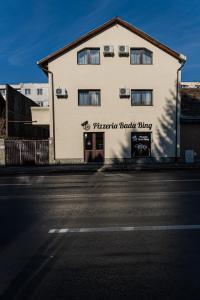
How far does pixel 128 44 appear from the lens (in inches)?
805

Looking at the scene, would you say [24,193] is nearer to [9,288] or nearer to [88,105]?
[9,288]

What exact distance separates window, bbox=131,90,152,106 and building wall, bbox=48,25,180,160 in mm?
381

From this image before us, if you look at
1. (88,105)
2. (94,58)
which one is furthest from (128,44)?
(88,105)

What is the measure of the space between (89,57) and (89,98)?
3006mm

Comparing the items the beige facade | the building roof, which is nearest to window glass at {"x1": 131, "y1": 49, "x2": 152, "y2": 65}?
the building roof

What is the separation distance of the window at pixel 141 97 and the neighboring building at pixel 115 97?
74mm

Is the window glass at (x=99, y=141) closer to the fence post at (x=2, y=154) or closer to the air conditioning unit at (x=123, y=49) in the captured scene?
the air conditioning unit at (x=123, y=49)

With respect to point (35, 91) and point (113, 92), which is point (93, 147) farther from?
point (35, 91)

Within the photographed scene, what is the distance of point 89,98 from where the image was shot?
20.6 m

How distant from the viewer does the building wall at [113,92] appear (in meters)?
20.3

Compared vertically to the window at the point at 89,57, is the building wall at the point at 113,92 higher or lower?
lower

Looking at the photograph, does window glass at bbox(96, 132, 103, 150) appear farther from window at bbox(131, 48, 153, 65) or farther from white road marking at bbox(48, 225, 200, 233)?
white road marking at bbox(48, 225, 200, 233)

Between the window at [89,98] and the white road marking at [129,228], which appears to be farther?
the window at [89,98]

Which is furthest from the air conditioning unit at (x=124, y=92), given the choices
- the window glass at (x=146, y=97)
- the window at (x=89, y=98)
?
the window at (x=89, y=98)
